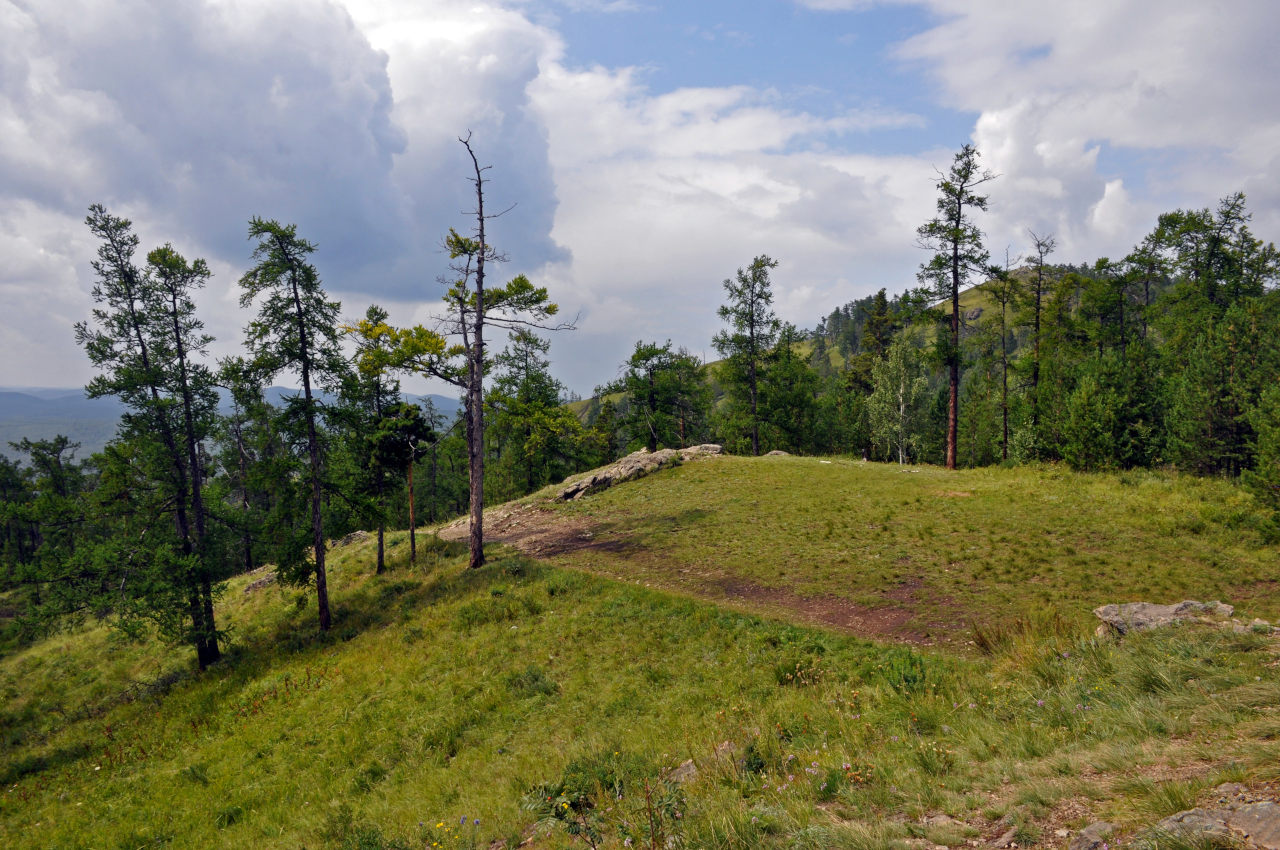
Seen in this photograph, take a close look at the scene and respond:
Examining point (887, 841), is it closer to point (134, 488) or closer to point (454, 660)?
point (454, 660)

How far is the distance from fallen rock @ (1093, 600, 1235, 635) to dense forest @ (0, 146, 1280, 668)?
38.5 feet

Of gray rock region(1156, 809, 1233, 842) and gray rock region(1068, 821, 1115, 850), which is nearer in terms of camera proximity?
gray rock region(1156, 809, 1233, 842)

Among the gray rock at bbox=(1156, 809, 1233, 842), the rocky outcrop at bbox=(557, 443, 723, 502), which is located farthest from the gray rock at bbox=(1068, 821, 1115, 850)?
the rocky outcrop at bbox=(557, 443, 723, 502)

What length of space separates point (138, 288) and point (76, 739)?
50.3 feet

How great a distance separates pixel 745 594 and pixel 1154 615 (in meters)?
8.85

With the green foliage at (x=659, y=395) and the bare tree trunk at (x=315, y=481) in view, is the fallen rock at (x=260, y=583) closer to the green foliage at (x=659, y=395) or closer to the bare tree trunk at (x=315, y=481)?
the bare tree trunk at (x=315, y=481)

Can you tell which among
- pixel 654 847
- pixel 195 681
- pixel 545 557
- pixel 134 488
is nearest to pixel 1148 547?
pixel 654 847

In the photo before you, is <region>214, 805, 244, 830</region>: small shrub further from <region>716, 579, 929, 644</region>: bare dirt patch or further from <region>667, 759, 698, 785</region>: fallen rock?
<region>716, 579, 929, 644</region>: bare dirt patch

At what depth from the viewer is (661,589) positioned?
1670 centimetres

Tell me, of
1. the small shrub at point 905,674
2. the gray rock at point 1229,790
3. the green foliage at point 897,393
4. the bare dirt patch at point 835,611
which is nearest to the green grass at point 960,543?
the bare dirt patch at point 835,611

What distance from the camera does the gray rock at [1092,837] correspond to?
12.6 ft

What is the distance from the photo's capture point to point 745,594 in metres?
15.7

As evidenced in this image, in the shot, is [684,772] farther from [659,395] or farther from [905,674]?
[659,395]

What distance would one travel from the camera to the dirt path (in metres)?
12.7
